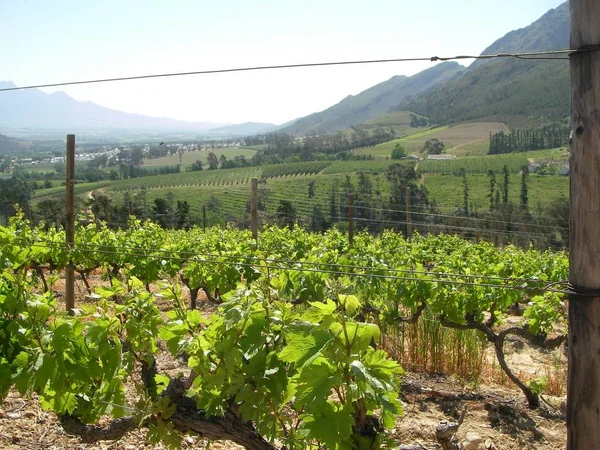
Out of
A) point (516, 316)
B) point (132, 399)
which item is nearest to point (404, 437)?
point (132, 399)

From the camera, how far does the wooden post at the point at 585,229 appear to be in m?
2.18

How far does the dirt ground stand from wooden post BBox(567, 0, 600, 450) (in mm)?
1888

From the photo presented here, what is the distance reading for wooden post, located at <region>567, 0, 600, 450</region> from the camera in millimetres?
2178

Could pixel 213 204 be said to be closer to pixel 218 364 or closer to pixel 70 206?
pixel 70 206

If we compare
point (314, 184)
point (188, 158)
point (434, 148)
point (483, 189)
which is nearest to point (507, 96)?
point (434, 148)

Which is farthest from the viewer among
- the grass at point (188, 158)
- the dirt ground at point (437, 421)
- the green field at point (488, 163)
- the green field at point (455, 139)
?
the grass at point (188, 158)

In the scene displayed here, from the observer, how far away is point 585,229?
2.20 m

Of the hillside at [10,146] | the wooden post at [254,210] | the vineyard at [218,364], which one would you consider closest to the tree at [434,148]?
the wooden post at [254,210]

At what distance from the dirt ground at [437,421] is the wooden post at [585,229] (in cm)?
189

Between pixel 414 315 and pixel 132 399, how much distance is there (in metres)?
2.90

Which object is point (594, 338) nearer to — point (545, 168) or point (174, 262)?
point (174, 262)

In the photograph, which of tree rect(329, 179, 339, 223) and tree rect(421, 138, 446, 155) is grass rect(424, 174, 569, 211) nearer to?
tree rect(329, 179, 339, 223)

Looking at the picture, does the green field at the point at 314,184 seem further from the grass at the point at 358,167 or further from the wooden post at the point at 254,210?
the wooden post at the point at 254,210

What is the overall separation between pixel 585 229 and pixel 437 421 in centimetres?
289
